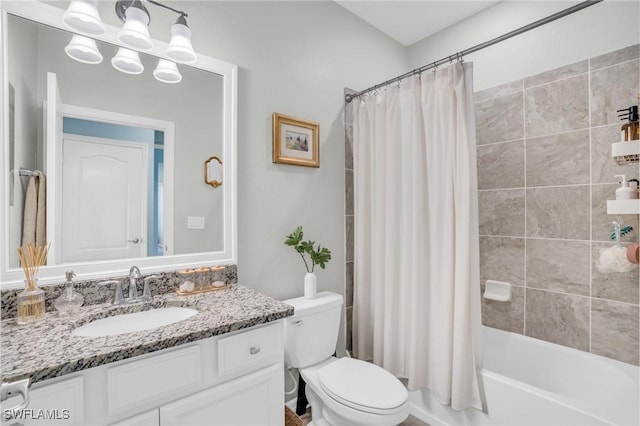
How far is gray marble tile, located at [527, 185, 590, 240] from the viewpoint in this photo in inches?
74.4

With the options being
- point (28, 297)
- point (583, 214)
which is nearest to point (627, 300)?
point (583, 214)

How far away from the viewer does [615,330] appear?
1774 mm

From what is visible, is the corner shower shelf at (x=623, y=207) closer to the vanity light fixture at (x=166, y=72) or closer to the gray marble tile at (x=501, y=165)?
the gray marble tile at (x=501, y=165)

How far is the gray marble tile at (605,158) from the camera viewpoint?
1753mm

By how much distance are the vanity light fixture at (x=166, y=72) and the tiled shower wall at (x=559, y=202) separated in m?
2.08

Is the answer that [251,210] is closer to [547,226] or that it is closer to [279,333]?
[279,333]

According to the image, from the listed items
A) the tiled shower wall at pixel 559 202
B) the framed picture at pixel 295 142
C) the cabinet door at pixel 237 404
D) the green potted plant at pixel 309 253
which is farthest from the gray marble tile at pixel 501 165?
the cabinet door at pixel 237 404

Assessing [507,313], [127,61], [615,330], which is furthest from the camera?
[507,313]

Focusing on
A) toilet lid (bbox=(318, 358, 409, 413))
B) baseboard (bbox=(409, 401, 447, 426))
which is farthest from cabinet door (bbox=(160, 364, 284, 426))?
baseboard (bbox=(409, 401, 447, 426))

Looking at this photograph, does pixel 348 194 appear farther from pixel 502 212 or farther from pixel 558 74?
pixel 558 74

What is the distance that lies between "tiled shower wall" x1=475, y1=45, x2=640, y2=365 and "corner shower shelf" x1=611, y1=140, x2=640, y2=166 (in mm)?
154

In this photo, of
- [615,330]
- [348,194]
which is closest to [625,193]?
[615,330]

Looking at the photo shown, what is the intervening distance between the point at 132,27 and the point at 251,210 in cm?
99

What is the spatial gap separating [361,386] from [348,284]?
2.73ft
